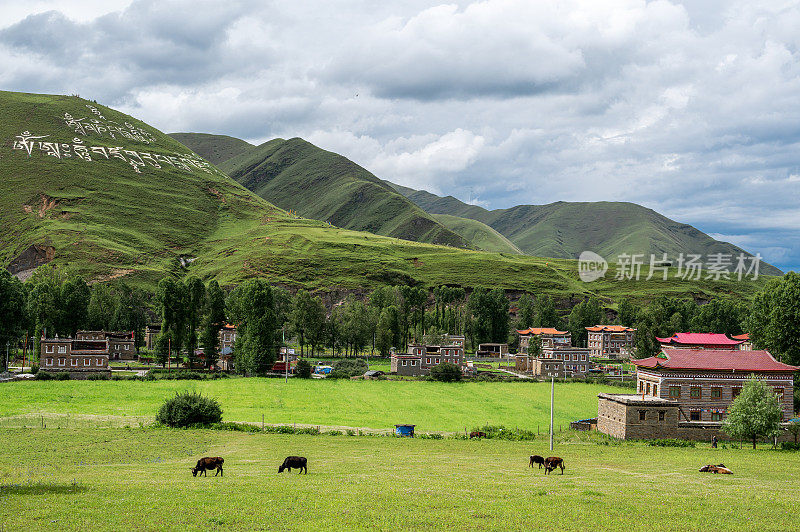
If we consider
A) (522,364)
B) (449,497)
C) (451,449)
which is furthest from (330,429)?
(522,364)

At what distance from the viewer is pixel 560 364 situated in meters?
121

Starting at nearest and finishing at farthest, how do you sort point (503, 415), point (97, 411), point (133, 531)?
point (133, 531), point (97, 411), point (503, 415)

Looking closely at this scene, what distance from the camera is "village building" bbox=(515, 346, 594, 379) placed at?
4707 inches

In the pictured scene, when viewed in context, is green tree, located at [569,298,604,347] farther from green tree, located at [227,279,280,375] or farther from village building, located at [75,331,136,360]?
village building, located at [75,331,136,360]

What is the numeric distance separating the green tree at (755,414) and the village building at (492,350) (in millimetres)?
103191

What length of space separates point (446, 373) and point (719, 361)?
4743 cm

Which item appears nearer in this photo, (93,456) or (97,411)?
(93,456)

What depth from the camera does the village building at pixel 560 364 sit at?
119569mm

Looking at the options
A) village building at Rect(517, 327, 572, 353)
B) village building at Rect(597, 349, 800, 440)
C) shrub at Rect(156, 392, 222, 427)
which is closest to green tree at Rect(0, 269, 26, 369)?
shrub at Rect(156, 392, 222, 427)

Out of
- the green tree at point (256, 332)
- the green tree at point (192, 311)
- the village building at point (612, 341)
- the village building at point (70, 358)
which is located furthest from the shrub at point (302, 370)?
the village building at point (612, 341)

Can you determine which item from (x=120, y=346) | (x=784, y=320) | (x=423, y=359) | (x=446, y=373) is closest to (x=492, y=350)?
(x=423, y=359)

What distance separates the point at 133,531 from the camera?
64.4 ft

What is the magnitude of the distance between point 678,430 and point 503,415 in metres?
21.0

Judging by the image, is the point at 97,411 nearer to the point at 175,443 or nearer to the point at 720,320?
the point at 175,443
